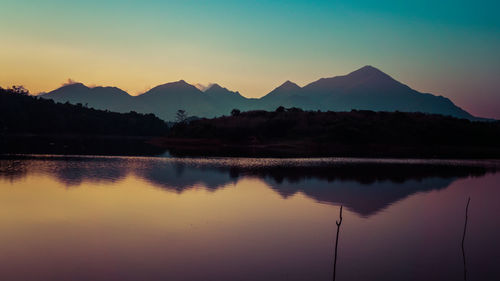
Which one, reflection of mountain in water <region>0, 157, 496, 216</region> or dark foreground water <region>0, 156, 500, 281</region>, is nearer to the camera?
dark foreground water <region>0, 156, 500, 281</region>

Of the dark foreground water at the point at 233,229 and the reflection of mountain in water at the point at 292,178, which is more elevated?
the reflection of mountain in water at the point at 292,178

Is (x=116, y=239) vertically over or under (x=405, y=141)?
under

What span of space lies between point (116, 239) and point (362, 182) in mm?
25963

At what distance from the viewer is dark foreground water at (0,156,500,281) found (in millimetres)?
13359

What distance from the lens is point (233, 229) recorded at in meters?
18.8

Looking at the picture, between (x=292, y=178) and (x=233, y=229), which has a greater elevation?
(x=292, y=178)

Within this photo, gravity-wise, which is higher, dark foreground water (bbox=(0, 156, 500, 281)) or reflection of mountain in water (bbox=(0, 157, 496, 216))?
reflection of mountain in water (bbox=(0, 157, 496, 216))

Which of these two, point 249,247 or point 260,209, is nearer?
point 249,247

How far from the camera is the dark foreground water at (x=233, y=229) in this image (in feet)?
43.8

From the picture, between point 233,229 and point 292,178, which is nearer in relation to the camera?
point 233,229

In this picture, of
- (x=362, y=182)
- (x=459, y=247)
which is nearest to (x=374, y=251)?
(x=459, y=247)

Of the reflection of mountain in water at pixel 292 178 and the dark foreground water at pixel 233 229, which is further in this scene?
the reflection of mountain in water at pixel 292 178

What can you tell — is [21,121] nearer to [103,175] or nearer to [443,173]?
[103,175]

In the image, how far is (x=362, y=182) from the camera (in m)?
37.0
